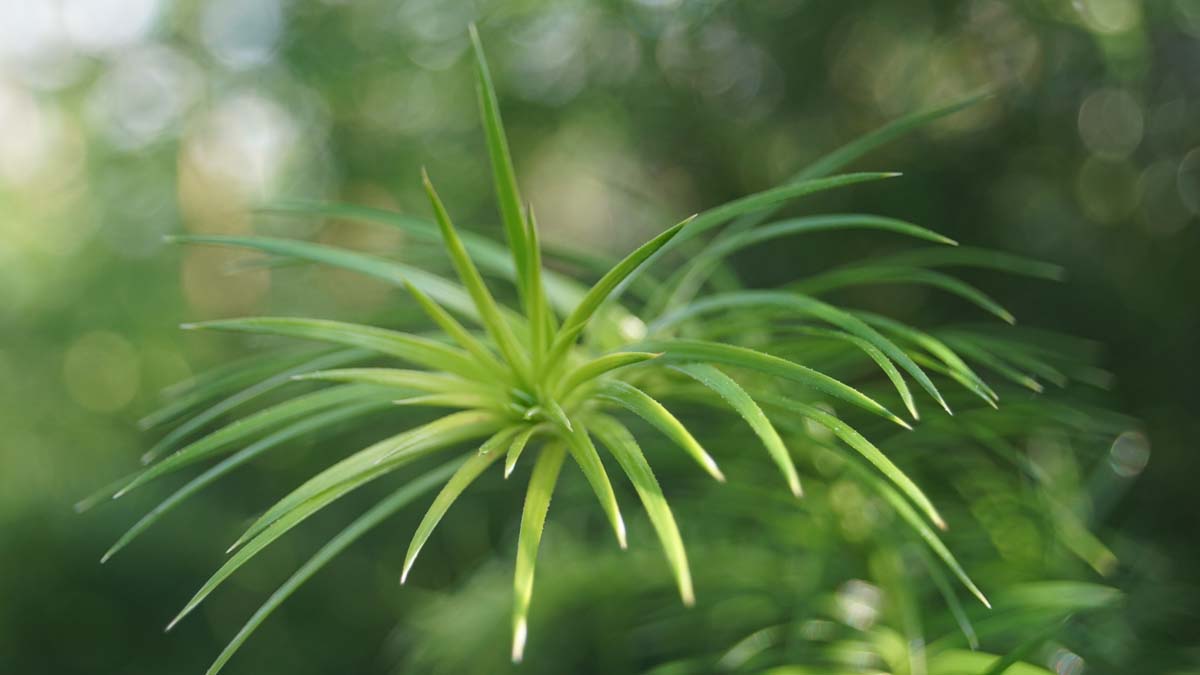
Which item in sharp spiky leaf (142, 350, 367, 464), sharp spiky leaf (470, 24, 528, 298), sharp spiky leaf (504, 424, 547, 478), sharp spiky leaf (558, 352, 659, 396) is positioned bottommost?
sharp spiky leaf (504, 424, 547, 478)

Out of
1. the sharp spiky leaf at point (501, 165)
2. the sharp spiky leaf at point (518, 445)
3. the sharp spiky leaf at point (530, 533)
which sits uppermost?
the sharp spiky leaf at point (501, 165)

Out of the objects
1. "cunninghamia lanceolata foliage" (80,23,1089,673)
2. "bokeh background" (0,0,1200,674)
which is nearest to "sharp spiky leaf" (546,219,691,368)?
"cunninghamia lanceolata foliage" (80,23,1089,673)

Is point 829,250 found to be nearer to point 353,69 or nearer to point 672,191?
point 672,191

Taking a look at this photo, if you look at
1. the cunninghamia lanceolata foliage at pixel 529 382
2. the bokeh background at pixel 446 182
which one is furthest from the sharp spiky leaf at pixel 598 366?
the bokeh background at pixel 446 182

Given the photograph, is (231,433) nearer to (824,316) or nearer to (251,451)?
(251,451)

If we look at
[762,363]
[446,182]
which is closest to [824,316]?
[762,363]

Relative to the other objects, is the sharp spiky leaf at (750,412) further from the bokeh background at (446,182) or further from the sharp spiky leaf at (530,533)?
the bokeh background at (446,182)

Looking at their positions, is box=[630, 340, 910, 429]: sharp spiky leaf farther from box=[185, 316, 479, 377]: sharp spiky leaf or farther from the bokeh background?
the bokeh background

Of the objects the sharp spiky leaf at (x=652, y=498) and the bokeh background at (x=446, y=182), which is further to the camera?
the bokeh background at (x=446, y=182)

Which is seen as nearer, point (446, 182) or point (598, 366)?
point (598, 366)

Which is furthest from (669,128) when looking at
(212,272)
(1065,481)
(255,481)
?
(212,272)
